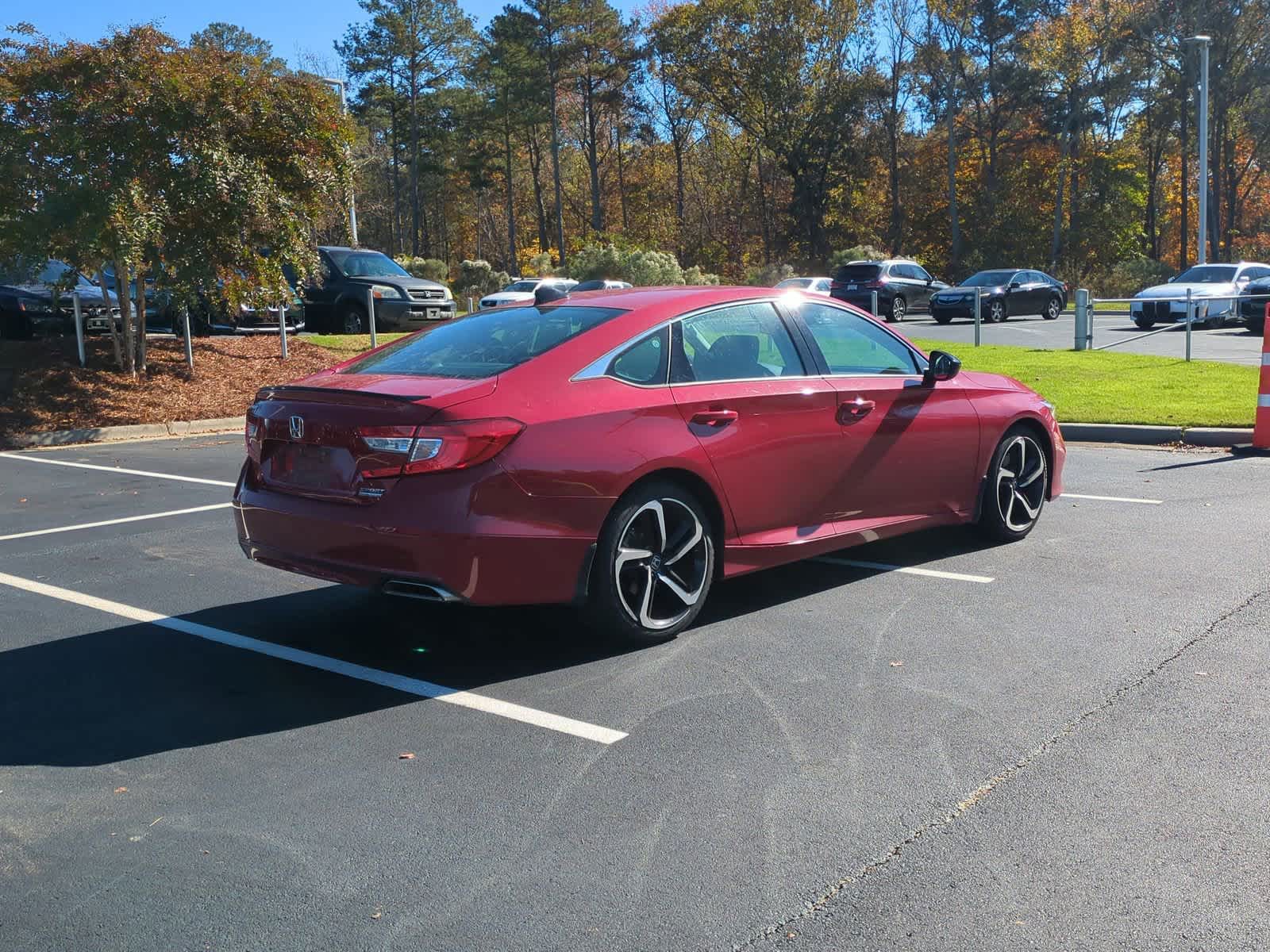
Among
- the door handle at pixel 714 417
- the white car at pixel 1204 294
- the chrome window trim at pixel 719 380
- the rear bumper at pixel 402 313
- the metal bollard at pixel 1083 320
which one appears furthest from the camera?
the white car at pixel 1204 294

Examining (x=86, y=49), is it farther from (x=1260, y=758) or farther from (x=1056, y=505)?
(x=1260, y=758)

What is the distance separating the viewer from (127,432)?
14.6m

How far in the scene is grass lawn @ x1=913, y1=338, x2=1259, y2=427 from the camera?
12.5 meters

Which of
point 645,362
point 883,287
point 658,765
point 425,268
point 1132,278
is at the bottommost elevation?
point 658,765

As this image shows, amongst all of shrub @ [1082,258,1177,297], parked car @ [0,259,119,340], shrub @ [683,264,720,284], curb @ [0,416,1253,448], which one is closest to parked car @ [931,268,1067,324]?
shrub @ [683,264,720,284]

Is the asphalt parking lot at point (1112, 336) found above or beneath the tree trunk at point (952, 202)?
beneath

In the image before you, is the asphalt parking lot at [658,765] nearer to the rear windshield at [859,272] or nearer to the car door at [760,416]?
the car door at [760,416]

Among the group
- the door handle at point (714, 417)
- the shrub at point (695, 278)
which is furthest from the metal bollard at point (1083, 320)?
the shrub at point (695, 278)

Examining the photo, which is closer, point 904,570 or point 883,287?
point 904,570

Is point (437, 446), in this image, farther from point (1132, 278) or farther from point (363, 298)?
point (1132, 278)

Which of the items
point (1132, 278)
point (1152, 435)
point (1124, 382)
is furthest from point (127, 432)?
point (1132, 278)

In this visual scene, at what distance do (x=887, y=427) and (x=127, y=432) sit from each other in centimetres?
1115

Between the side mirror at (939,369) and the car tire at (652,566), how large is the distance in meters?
1.81

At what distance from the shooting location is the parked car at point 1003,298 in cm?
3012
